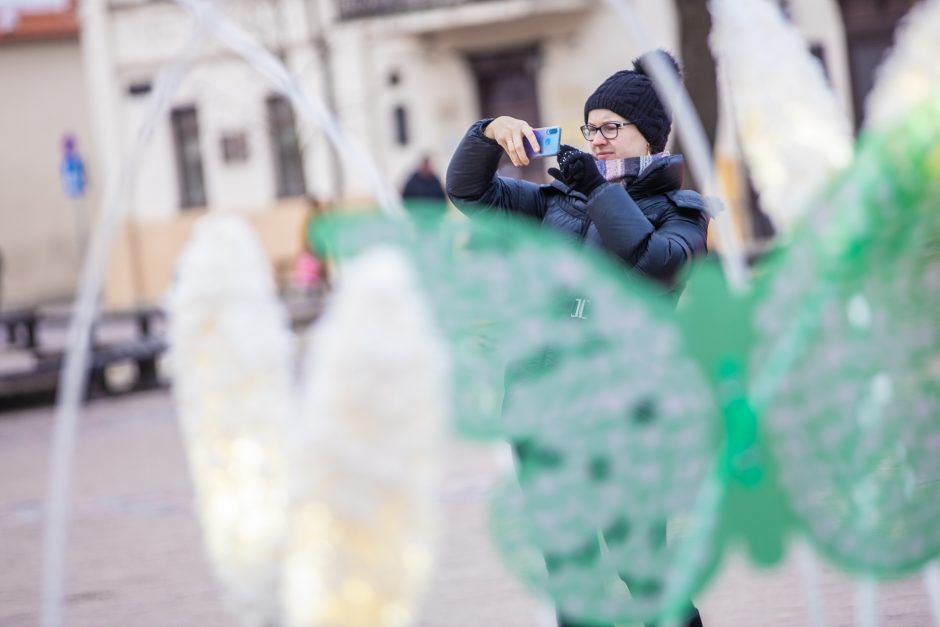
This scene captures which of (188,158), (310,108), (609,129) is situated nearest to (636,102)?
(609,129)

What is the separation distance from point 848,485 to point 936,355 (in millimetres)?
314

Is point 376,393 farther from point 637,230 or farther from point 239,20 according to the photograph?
point 239,20

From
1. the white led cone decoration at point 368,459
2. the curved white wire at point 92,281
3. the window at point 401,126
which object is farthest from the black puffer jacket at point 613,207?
the window at point 401,126

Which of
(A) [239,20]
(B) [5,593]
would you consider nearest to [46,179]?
(A) [239,20]

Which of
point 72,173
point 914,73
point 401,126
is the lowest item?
point 72,173

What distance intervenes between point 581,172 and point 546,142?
10cm

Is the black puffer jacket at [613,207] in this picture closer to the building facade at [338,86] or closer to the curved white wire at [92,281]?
the curved white wire at [92,281]

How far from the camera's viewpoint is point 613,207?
10.4ft

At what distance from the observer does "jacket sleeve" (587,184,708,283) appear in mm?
3182

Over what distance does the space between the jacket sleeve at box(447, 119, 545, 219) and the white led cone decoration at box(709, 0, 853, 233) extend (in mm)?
538

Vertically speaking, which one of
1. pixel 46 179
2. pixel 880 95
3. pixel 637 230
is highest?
pixel 880 95

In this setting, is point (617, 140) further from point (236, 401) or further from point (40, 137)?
point (40, 137)

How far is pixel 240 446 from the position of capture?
247 cm

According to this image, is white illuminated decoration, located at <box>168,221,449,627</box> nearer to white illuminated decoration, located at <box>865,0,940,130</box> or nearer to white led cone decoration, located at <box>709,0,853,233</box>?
white illuminated decoration, located at <box>865,0,940,130</box>
